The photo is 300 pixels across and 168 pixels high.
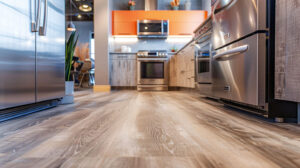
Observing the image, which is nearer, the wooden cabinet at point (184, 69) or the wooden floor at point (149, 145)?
the wooden floor at point (149, 145)

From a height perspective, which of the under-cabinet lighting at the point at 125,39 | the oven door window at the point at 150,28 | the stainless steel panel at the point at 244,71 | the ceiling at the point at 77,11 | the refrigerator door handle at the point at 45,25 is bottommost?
the stainless steel panel at the point at 244,71

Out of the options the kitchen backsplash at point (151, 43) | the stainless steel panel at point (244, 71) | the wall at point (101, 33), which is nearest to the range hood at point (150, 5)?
the kitchen backsplash at point (151, 43)

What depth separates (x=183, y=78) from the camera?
3.29 m

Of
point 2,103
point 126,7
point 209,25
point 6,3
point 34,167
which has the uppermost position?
point 126,7

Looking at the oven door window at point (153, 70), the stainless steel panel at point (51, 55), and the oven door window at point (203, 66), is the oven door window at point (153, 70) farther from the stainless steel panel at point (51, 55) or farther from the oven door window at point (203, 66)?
the stainless steel panel at point (51, 55)

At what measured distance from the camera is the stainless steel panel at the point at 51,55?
4.20 feet

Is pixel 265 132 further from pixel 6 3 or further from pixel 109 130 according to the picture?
pixel 6 3

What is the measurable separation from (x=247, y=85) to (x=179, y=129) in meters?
0.65

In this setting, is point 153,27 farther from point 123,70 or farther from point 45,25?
point 45,25

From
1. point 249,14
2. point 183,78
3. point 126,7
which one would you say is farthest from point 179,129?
point 126,7

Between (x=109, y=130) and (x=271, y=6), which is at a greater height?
(x=271, y=6)

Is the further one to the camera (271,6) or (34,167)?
(271,6)

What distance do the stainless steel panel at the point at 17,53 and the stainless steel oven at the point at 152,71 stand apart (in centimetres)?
287

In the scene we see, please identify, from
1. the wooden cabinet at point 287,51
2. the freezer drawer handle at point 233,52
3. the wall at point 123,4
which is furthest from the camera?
the wall at point 123,4
